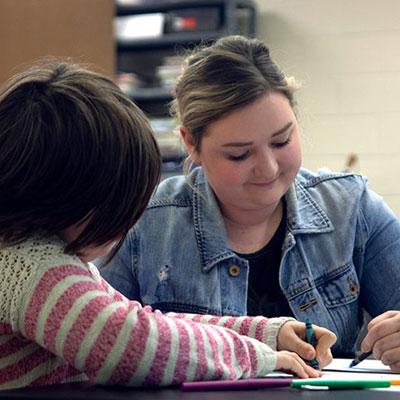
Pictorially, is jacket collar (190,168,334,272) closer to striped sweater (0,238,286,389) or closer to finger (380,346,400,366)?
finger (380,346,400,366)

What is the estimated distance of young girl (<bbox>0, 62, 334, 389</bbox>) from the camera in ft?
2.90

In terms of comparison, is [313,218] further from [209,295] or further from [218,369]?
[218,369]

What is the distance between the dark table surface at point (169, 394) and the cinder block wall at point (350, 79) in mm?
3099

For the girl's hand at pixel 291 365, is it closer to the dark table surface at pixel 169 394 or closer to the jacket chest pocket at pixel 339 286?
the dark table surface at pixel 169 394

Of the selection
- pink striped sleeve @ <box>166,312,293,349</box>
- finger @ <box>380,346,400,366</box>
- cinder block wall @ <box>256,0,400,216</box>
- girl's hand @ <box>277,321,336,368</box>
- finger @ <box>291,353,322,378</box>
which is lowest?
cinder block wall @ <box>256,0,400,216</box>

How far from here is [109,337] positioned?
2.88 feet

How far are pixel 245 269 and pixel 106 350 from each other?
29.5 inches

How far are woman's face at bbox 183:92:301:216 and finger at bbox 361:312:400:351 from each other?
341 mm

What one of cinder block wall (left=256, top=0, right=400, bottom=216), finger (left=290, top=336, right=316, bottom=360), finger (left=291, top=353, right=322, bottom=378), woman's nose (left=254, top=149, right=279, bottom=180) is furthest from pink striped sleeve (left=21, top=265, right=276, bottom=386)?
cinder block wall (left=256, top=0, right=400, bottom=216)

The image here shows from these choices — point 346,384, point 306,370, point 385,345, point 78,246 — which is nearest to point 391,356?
point 385,345

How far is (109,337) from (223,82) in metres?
0.80

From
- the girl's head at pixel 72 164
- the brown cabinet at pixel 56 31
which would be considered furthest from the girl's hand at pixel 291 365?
the brown cabinet at pixel 56 31

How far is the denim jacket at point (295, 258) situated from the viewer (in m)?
1.61

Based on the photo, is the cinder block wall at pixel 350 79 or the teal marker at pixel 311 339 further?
the cinder block wall at pixel 350 79
